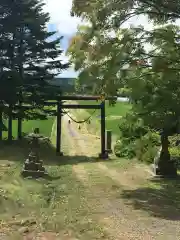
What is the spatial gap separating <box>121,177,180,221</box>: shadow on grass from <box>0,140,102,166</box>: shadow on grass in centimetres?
784

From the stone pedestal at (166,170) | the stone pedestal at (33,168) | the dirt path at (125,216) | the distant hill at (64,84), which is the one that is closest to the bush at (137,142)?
the stone pedestal at (166,170)

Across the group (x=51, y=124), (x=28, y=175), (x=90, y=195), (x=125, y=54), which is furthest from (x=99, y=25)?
(x=51, y=124)

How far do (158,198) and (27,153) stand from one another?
12.5 m

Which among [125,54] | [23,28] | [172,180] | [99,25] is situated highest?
[23,28]

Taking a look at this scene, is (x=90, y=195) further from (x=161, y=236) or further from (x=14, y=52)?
(x=14, y=52)

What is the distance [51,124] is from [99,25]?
1514 inches

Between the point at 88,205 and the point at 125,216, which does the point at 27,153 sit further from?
the point at 125,216

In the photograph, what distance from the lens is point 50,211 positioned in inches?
403

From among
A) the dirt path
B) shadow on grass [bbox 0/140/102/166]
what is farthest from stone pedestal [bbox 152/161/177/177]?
shadow on grass [bbox 0/140/102/166]

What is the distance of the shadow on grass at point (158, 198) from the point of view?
10844mm

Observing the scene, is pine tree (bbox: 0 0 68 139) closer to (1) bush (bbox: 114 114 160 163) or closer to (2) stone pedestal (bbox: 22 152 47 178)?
(1) bush (bbox: 114 114 160 163)

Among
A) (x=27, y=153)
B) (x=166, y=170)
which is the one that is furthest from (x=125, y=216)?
(x=27, y=153)

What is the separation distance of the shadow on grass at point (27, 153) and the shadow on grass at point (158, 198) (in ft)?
25.7

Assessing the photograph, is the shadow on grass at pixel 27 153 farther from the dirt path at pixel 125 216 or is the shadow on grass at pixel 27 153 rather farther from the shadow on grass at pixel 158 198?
the shadow on grass at pixel 158 198
